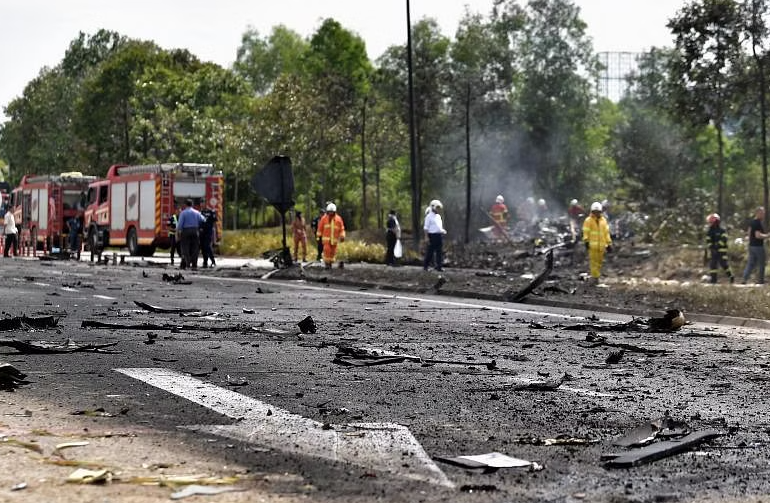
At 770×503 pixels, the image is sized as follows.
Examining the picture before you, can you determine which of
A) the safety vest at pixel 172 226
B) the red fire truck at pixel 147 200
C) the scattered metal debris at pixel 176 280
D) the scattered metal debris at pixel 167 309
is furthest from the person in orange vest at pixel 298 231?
the scattered metal debris at pixel 167 309

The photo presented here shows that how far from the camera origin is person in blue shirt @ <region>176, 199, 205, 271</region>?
37.1 m

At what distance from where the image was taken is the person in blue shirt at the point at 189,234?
37.1m

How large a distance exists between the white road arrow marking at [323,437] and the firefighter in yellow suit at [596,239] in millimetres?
20841

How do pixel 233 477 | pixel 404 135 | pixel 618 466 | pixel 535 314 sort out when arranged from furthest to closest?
pixel 404 135 < pixel 535 314 < pixel 618 466 < pixel 233 477

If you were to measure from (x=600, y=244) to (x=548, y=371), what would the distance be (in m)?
18.5

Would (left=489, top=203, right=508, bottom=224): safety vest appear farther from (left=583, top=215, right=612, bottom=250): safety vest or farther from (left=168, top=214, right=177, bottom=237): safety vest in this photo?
(left=583, top=215, right=612, bottom=250): safety vest

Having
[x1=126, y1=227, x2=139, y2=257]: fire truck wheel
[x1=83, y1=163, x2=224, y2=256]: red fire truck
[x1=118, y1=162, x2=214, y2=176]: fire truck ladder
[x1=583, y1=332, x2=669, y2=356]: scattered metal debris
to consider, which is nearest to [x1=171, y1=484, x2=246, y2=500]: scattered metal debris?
[x1=583, y1=332, x2=669, y2=356]: scattered metal debris

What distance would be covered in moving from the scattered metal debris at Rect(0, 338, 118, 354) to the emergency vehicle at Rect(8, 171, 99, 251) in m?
43.3

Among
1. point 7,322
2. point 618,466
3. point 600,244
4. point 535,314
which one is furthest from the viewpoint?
point 600,244

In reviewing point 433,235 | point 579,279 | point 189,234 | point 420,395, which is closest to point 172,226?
point 189,234

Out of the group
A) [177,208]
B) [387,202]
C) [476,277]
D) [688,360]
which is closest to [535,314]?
[688,360]

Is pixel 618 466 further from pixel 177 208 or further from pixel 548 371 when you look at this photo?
pixel 177 208

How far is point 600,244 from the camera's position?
29266 millimetres

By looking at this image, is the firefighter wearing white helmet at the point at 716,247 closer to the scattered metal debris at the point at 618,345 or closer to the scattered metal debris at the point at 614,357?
the scattered metal debris at the point at 618,345
